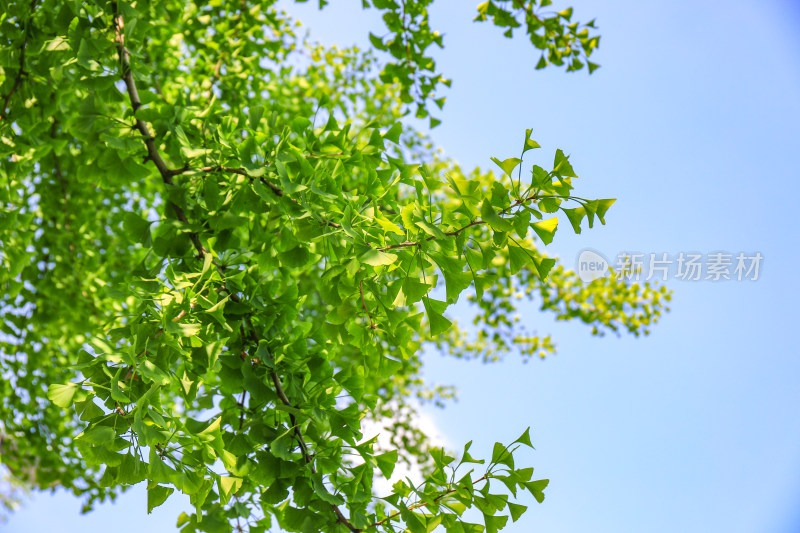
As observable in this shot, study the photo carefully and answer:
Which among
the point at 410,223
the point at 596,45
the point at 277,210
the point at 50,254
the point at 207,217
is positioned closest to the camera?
the point at 410,223

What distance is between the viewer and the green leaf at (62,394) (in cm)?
59

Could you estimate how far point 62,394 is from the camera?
587 millimetres

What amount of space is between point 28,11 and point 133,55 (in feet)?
1.13

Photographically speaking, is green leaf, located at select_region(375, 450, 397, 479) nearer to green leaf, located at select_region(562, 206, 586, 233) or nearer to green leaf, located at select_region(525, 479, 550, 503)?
green leaf, located at select_region(525, 479, 550, 503)

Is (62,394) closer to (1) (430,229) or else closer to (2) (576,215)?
(1) (430,229)

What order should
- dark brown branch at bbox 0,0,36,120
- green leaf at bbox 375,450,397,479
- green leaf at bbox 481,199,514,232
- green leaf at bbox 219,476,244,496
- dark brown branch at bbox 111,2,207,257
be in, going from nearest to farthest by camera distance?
green leaf at bbox 481,199,514,232, green leaf at bbox 219,476,244,496, green leaf at bbox 375,450,397,479, dark brown branch at bbox 111,2,207,257, dark brown branch at bbox 0,0,36,120

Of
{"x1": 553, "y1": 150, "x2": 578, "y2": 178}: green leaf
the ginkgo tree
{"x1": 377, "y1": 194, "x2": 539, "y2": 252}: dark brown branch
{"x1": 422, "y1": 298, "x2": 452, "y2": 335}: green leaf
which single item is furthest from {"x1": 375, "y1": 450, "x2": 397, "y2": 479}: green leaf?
{"x1": 553, "y1": 150, "x2": 578, "y2": 178}: green leaf

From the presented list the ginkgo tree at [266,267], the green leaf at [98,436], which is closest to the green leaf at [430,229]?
the ginkgo tree at [266,267]

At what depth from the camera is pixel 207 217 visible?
857mm

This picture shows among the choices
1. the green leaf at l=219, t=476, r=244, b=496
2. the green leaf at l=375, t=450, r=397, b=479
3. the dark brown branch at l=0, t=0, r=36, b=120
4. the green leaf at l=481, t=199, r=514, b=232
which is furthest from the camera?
the dark brown branch at l=0, t=0, r=36, b=120

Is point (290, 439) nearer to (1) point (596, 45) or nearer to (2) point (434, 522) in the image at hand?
(2) point (434, 522)

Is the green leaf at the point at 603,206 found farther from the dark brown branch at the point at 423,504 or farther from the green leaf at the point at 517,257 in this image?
the dark brown branch at the point at 423,504

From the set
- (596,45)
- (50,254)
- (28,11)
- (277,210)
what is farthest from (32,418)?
(596,45)

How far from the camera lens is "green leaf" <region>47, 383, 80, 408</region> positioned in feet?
1.92
